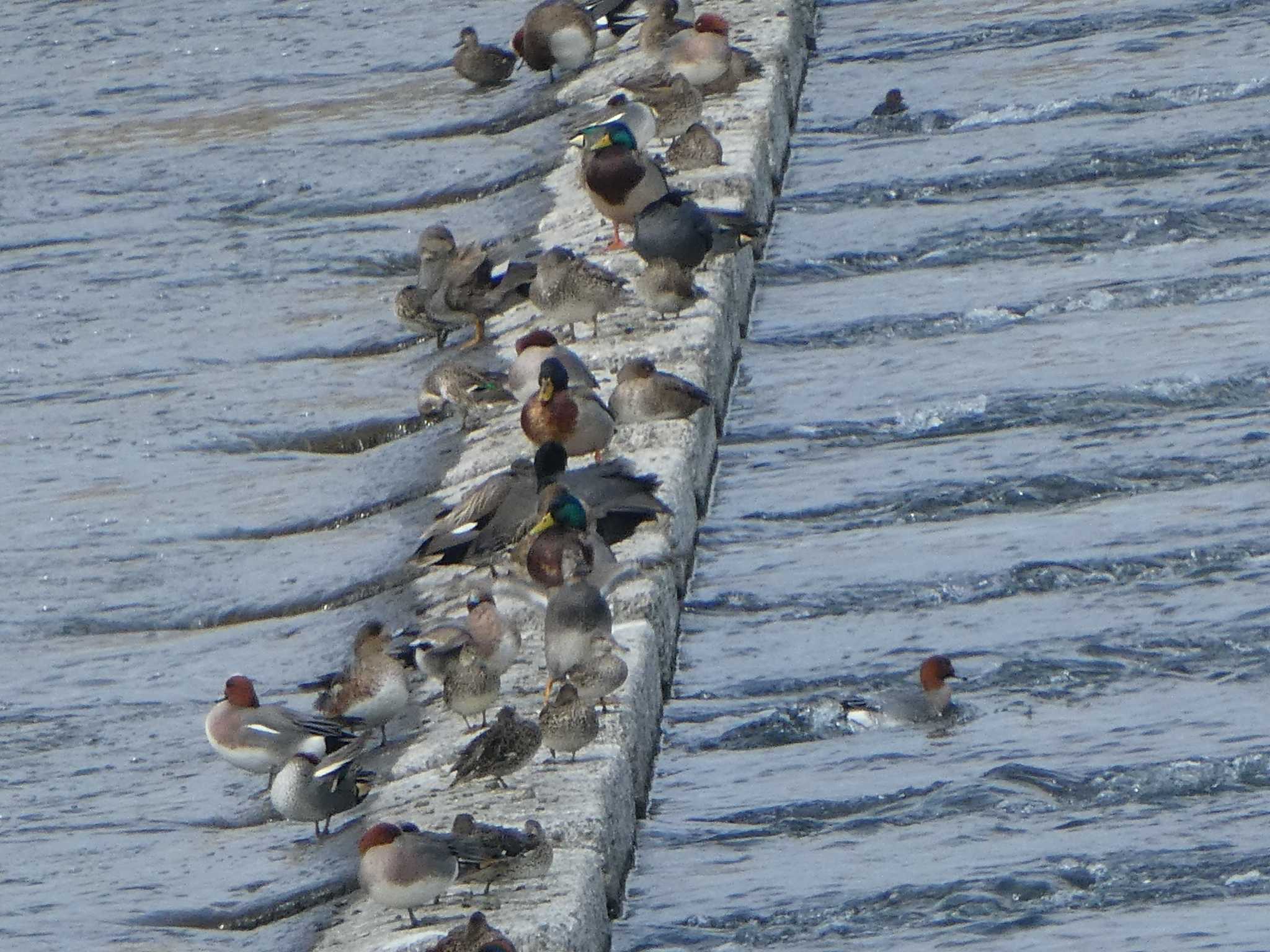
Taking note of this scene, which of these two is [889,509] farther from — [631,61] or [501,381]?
[631,61]

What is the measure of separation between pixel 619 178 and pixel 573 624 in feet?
9.63

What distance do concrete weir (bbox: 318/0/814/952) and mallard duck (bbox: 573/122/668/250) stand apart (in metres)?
0.12

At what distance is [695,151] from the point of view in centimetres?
757

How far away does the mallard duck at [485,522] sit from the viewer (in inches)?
204

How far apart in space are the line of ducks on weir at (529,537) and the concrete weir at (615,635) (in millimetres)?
39

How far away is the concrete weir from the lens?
3584mm

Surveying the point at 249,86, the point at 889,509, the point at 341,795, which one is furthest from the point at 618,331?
the point at 249,86

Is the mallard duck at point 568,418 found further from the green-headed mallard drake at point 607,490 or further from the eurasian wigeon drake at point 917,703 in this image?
the eurasian wigeon drake at point 917,703

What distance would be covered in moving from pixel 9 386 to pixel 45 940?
3141 millimetres

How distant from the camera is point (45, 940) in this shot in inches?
158

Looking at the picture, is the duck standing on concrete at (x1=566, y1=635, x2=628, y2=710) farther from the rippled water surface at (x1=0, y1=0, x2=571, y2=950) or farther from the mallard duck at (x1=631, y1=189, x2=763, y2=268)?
the mallard duck at (x1=631, y1=189, x2=763, y2=268)

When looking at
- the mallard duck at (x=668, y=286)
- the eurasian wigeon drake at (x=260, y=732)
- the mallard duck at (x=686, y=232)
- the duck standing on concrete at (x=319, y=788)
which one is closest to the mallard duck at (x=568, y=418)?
the mallard duck at (x=668, y=286)

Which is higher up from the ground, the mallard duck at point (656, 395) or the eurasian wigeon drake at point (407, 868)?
the mallard duck at point (656, 395)

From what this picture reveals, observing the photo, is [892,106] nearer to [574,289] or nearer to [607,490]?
[574,289]
